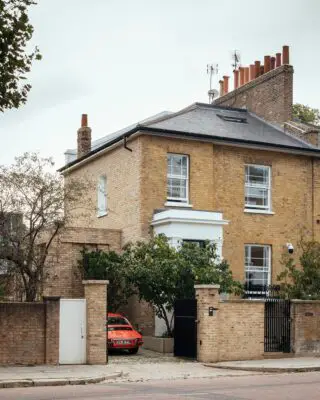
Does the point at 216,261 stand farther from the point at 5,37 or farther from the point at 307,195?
the point at 5,37

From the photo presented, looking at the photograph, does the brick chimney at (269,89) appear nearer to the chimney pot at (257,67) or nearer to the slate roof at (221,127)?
the chimney pot at (257,67)

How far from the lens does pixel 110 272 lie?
27.5 metres

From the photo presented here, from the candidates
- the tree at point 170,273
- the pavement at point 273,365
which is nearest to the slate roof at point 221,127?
Answer: the tree at point 170,273

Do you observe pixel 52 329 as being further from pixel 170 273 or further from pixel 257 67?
pixel 257 67

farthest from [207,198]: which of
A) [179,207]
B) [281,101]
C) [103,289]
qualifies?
[103,289]

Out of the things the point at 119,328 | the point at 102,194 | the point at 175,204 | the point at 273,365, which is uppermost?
the point at 102,194

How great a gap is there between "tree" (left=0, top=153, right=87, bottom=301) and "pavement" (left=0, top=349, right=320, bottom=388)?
3.90m

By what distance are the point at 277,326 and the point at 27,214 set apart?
28.2 ft

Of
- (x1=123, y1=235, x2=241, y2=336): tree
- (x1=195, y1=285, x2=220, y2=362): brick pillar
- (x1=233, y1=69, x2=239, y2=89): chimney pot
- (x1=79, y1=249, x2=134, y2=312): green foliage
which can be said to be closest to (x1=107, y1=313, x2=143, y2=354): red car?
(x1=123, y1=235, x2=241, y2=336): tree

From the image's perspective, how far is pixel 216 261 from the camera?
28.8 meters

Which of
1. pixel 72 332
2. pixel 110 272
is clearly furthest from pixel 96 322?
pixel 110 272

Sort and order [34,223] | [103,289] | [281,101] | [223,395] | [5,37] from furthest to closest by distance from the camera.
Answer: [281,101], [34,223], [103,289], [223,395], [5,37]

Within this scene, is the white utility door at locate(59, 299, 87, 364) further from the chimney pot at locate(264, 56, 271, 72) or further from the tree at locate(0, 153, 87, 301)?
the chimney pot at locate(264, 56, 271, 72)

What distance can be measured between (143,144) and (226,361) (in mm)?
10096
